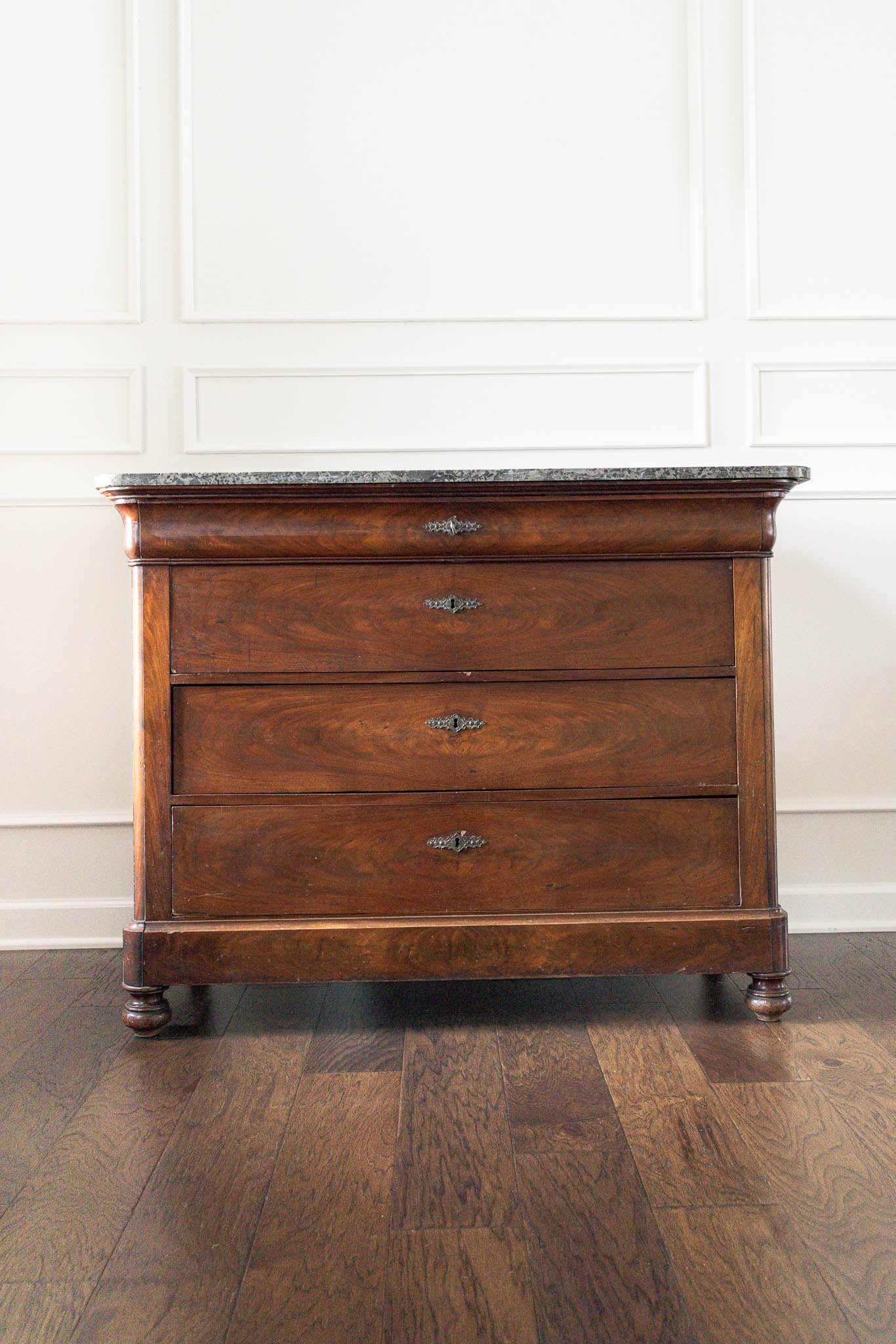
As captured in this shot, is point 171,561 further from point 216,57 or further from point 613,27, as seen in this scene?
point 613,27

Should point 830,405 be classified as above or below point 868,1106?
above

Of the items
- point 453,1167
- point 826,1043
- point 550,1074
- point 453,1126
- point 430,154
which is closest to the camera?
point 453,1167

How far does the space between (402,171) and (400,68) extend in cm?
21

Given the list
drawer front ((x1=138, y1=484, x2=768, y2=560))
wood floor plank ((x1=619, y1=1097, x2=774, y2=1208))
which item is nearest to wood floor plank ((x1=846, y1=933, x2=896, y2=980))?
wood floor plank ((x1=619, y1=1097, x2=774, y2=1208))

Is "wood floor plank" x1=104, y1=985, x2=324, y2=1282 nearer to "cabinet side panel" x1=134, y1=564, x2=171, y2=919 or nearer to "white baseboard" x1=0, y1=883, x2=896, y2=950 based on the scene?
"cabinet side panel" x1=134, y1=564, x2=171, y2=919

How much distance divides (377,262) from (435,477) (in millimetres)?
809

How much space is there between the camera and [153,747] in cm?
154

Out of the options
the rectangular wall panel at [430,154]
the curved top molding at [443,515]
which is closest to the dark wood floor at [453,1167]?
the curved top molding at [443,515]

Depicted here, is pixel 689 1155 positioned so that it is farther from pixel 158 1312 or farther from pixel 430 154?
pixel 430 154

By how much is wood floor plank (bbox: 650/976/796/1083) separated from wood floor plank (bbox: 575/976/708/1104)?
0.02 meters

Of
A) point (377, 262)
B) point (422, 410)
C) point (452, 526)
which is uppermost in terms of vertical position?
point (377, 262)

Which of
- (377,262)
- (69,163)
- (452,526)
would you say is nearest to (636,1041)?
(452,526)

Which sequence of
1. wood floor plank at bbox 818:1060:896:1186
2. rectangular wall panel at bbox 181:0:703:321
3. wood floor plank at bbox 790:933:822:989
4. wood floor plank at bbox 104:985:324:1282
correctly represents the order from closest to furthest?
wood floor plank at bbox 104:985:324:1282
wood floor plank at bbox 818:1060:896:1186
wood floor plank at bbox 790:933:822:989
rectangular wall panel at bbox 181:0:703:321

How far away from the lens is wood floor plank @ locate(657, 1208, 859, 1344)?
87 cm
